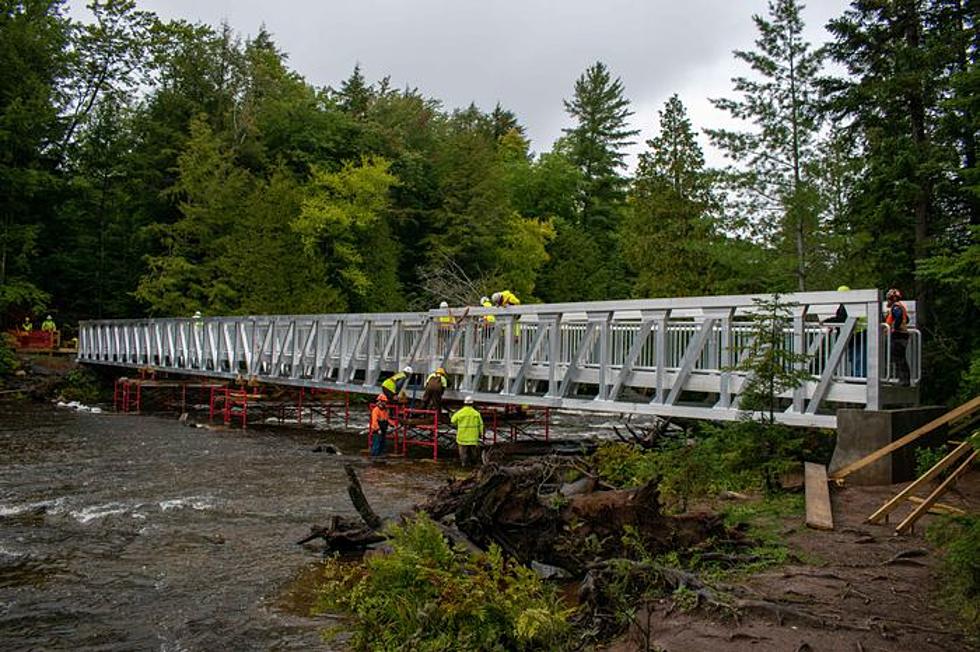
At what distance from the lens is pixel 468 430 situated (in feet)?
60.6

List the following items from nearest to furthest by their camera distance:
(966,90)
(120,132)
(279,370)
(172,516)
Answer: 1. (966,90)
2. (172,516)
3. (279,370)
4. (120,132)

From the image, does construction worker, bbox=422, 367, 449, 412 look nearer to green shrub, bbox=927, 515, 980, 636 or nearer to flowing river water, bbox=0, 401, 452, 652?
flowing river water, bbox=0, 401, 452, 652

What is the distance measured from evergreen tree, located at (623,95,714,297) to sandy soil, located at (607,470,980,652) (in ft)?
64.7

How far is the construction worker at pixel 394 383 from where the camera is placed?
2064 centimetres

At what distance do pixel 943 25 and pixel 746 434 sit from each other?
38.0 ft

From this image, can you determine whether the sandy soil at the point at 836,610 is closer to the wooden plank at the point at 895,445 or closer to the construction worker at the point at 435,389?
the wooden plank at the point at 895,445

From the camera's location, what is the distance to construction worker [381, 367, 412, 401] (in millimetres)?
20641

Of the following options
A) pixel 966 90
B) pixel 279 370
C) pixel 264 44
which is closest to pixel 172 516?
pixel 966 90

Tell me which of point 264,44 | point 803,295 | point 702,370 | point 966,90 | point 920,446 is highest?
point 264,44

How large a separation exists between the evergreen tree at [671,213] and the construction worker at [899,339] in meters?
14.2

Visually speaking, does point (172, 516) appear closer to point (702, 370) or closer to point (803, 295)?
point (702, 370)

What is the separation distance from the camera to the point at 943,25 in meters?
17.6

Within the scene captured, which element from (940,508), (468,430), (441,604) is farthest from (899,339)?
(468,430)

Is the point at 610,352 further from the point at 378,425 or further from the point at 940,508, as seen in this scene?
the point at 940,508
